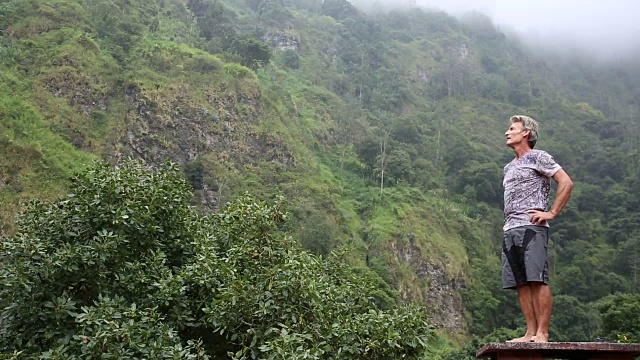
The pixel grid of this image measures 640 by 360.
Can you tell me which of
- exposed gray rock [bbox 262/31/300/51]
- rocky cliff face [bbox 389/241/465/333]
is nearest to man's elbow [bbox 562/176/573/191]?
rocky cliff face [bbox 389/241/465/333]

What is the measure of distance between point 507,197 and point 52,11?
37.5m

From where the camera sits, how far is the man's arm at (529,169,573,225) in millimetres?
3996

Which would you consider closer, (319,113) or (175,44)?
(175,44)

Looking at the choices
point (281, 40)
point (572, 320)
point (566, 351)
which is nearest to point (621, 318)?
point (572, 320)

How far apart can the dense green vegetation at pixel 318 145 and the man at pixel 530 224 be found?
3.99m

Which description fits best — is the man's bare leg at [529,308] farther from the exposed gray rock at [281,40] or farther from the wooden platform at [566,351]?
the exposed gray rock at [281,40]

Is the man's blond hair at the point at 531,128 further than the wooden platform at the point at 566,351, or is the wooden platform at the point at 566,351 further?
the man's blond hair at the point at 531,128

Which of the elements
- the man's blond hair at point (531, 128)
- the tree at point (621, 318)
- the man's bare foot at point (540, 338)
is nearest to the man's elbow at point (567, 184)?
the man's blond hair at point (531, 128)

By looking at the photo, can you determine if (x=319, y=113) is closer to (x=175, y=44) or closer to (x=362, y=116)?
(x=362, y=116)

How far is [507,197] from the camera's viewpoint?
4.34 metres

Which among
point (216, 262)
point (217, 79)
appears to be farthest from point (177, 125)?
point (216, 262)

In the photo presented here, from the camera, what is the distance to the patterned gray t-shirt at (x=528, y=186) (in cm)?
413

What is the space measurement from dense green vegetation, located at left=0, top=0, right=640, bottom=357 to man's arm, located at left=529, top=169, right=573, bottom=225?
165 inches

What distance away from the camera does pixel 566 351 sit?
3.50 meters
